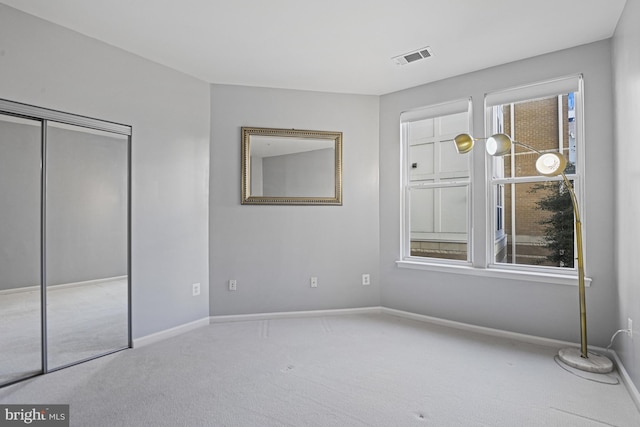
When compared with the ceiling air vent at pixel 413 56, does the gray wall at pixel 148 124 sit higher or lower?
lower

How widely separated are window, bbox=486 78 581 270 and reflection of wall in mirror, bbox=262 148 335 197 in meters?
1.72

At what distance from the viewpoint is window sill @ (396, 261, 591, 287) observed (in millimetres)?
2963

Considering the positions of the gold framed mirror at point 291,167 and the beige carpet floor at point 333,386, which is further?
the gold framed mirror at point 291,167

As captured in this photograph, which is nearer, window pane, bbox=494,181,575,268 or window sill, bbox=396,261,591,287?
window sill, bbox=396,261,591,287

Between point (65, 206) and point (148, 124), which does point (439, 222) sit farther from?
point (65, 206)

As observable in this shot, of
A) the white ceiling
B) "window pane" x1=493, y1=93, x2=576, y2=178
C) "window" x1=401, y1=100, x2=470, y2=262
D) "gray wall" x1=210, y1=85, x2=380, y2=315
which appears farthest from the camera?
"gray wall" x1=210, y1=85, x2=380, y2=315

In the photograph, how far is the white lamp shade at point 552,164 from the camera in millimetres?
2578

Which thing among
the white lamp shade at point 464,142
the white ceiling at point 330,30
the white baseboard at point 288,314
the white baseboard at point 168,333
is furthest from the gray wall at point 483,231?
the white baseboard at point 168,333

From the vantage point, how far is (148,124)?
10.5 ft

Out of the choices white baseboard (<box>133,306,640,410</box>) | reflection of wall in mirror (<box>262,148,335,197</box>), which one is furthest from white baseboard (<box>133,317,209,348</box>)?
reflection of wall in mirror (<box>262,148,335,197</box>)

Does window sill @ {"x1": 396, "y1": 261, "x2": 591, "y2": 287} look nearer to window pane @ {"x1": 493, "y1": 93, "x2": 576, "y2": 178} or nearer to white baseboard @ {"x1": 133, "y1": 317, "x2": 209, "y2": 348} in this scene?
window pane @ {"x1": 493, "y1": 93, "x2": 576, "y2": 178}

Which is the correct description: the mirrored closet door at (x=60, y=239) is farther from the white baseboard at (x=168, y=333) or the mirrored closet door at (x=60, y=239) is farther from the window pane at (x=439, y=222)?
the window pane at (x=439, y=222)

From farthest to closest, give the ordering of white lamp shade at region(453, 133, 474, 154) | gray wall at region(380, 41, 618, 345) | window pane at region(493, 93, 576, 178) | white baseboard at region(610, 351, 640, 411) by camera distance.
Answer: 1. window pane at region(493, 93, 576, 178)
2. white lamp shade at region(453, 133, 474, 154)
3. gray wall at region(380, 41, 618, 345)
4. white baseboard at region(610, 351, 640, 411)

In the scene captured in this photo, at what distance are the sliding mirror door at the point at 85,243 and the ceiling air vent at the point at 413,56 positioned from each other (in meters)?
2.57
